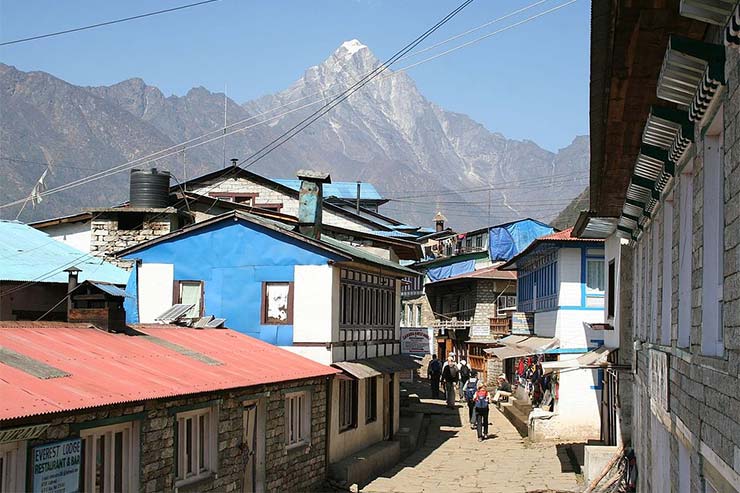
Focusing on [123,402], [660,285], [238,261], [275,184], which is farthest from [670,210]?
[275,184]

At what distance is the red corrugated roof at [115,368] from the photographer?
10.1 m

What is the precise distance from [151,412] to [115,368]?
2.55 feet

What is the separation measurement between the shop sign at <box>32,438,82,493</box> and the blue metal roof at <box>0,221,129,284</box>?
1245 cm

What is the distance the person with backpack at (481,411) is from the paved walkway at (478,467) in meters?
0.29

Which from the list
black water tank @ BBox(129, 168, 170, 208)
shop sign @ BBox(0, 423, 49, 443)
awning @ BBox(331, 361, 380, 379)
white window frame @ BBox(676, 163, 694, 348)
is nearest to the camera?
white window frame @ BBox(676, 163, 694, 348)

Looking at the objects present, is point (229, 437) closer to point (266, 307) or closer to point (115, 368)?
point (115, 368)

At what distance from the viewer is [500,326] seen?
45.5m

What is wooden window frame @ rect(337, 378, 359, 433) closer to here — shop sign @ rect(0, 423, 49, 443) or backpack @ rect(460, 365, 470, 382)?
shop sign @ rect(0, 423, 49, 443)

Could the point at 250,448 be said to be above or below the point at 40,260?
below

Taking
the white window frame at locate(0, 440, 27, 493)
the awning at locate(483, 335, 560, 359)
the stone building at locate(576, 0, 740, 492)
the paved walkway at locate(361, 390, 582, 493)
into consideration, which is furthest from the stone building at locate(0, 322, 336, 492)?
the awning at locate(483, 335, 560, 359)

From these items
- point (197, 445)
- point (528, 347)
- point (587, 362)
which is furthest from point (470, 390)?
point (197, 445)

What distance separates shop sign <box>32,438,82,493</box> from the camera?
9875 millimetres

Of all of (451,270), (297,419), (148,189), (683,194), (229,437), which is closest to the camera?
(683,194)

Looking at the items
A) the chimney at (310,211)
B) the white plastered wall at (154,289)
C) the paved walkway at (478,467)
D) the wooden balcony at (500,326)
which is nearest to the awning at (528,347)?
the paved walkway at (478,467)
